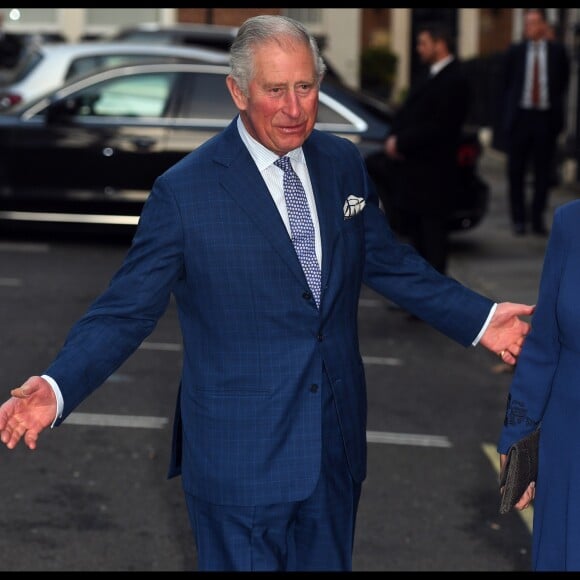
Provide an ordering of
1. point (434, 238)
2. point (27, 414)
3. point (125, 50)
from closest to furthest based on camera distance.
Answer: point (27, 414) → point (434, 238) → point (125, 50)

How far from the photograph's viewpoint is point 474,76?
30.0 metres

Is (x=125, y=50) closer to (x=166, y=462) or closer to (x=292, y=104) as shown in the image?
(x=166, y=462)

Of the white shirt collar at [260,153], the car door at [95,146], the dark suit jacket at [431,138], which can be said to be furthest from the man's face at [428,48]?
the white shirt collar at [260,153]

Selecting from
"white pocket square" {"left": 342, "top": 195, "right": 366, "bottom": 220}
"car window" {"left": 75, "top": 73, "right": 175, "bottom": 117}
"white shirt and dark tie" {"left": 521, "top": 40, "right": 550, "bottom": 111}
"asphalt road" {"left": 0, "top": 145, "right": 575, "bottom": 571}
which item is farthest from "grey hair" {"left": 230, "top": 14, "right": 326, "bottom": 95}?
"white shirt and dark tie" {"left": 521, "top": 40, "right": 550, "bottom": 111}

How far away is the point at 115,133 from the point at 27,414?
9632 millimetres

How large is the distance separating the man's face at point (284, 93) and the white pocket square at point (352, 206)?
256 millimetres

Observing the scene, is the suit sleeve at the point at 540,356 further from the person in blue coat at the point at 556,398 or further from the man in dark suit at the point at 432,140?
the man in dark suit at the point at 432,140

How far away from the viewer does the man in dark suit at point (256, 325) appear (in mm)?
3715

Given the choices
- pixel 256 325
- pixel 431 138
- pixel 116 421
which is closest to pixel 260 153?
pixel 256 325

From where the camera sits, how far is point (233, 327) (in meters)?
3.73

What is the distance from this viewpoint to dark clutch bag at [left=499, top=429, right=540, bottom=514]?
3771mm

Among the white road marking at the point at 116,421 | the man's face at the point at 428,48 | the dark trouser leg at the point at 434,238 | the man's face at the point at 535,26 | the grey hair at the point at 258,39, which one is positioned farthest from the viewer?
the man's face at the point at 535,26
